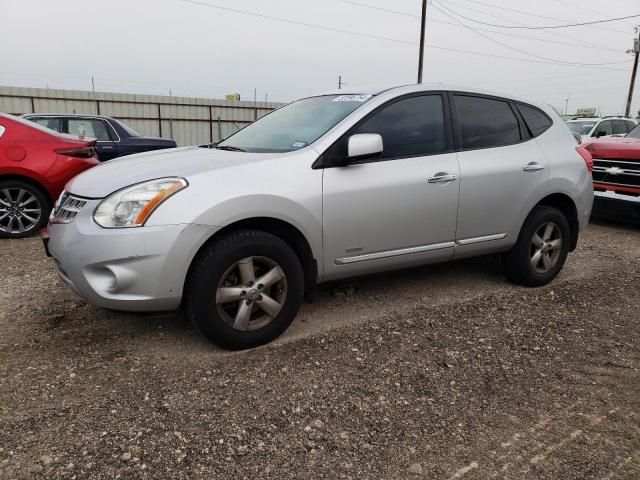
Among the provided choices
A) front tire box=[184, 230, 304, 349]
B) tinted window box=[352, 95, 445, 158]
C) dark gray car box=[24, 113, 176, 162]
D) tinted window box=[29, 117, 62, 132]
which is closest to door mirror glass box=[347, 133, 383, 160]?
tinted window box=[352, 95, 445, 158]

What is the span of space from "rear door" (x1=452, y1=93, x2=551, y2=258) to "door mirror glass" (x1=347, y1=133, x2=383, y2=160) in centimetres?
91

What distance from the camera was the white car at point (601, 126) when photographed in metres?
12.5

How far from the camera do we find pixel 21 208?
564 centimetres

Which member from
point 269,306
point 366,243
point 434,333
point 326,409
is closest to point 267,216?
point 269,306

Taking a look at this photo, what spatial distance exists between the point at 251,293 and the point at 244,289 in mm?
50

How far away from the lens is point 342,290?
4.15 meters

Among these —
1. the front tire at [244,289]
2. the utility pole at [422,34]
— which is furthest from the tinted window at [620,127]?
the front tire at [244,289]

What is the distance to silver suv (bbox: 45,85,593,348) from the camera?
2740 mm

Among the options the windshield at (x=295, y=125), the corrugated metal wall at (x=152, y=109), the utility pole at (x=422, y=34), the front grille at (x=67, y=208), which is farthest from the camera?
the utility pole at (x=422, y=34)

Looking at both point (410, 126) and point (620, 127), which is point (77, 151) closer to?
point (410, 126)

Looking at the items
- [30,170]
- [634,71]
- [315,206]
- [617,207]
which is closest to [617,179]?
[617,207]

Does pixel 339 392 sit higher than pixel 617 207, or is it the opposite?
pixel 617 207

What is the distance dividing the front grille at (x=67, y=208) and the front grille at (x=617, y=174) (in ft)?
22.6

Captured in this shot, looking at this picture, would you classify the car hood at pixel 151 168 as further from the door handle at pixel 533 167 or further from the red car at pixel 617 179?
the red car at pixel 617 179
